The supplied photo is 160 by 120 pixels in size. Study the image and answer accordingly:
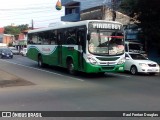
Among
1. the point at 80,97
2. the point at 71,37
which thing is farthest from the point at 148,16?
the point at 80,97

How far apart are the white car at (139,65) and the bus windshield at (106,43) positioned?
2900 millimetres

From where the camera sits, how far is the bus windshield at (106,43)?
1817 cm

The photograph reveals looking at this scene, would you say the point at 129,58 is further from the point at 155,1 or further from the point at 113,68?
the point at 155,1

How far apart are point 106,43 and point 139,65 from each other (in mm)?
3914

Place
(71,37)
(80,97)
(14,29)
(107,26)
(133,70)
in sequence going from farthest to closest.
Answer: (14,29) → (133,70) → (71,37) → (107,26) → (80,97)

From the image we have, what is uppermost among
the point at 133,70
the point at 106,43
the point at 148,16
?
the point at 148,16

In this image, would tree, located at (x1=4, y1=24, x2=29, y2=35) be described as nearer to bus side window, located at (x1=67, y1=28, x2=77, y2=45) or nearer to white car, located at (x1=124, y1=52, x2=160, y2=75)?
white car, located at (x1=124, y1=52, x2=160, y2=75)

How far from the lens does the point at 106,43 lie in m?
18.4

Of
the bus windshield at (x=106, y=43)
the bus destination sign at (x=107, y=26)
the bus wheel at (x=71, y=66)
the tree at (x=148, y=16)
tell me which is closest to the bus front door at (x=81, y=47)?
the bus windshield at (x=106, y=43)

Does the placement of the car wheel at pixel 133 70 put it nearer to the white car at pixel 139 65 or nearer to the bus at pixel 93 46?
the white car at pixel 139 65

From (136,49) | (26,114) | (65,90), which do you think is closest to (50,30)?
(136,49)

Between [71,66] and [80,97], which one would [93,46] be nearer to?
[71,66]

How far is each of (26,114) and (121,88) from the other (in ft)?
20.9

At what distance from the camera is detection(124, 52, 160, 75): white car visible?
21.2m
